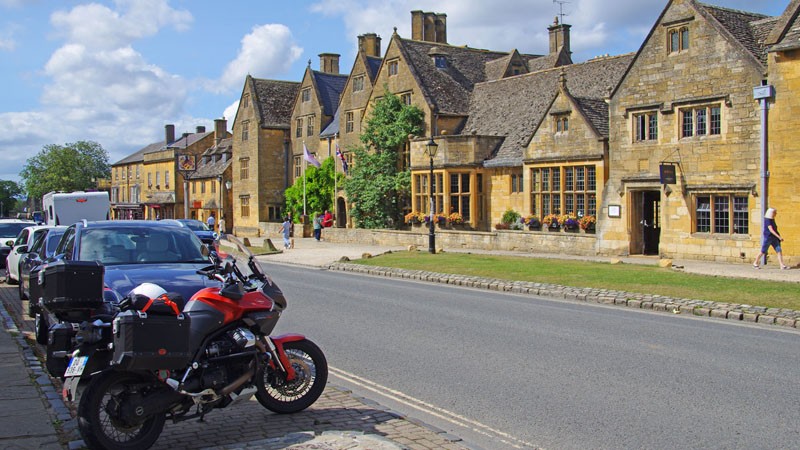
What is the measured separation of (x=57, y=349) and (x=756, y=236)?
21690 mm

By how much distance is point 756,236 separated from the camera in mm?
23688

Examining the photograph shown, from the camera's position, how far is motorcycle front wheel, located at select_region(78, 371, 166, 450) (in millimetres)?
6012

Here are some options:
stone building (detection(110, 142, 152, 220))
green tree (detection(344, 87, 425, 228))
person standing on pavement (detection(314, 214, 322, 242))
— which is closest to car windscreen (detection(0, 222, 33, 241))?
person standing on pavement (detection(314, 214, 322, 242))

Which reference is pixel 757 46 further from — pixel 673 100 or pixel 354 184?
pixel 354 184

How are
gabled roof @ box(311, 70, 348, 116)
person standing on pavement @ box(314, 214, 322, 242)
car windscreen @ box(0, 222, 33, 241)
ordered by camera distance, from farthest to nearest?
gabled roof @ box(311, 70, 348, 116), person standing on pavement @ box(314, 214, 322, 242), car windscreen @ box(0, 222, 33, 241)

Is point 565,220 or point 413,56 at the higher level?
point 413,56

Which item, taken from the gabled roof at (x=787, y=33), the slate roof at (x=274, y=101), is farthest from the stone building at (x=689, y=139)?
the slate roof at (x=274, y=101)

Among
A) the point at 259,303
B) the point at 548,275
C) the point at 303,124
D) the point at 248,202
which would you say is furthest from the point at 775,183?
the point at 248,202

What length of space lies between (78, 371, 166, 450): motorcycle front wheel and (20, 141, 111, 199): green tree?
439 feet

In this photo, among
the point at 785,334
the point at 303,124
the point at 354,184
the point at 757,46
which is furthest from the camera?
the point at 303,124

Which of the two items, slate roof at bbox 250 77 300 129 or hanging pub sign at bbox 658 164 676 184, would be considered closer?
hanging pub sign at bbox 658 164 676 184

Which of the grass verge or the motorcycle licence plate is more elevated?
the motorcycle licence plate

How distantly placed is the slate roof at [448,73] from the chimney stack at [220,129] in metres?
38.5

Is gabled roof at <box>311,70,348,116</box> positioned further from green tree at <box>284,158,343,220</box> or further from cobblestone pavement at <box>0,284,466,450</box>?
cobblestone pavement at <box>0,284,466,450</box>
